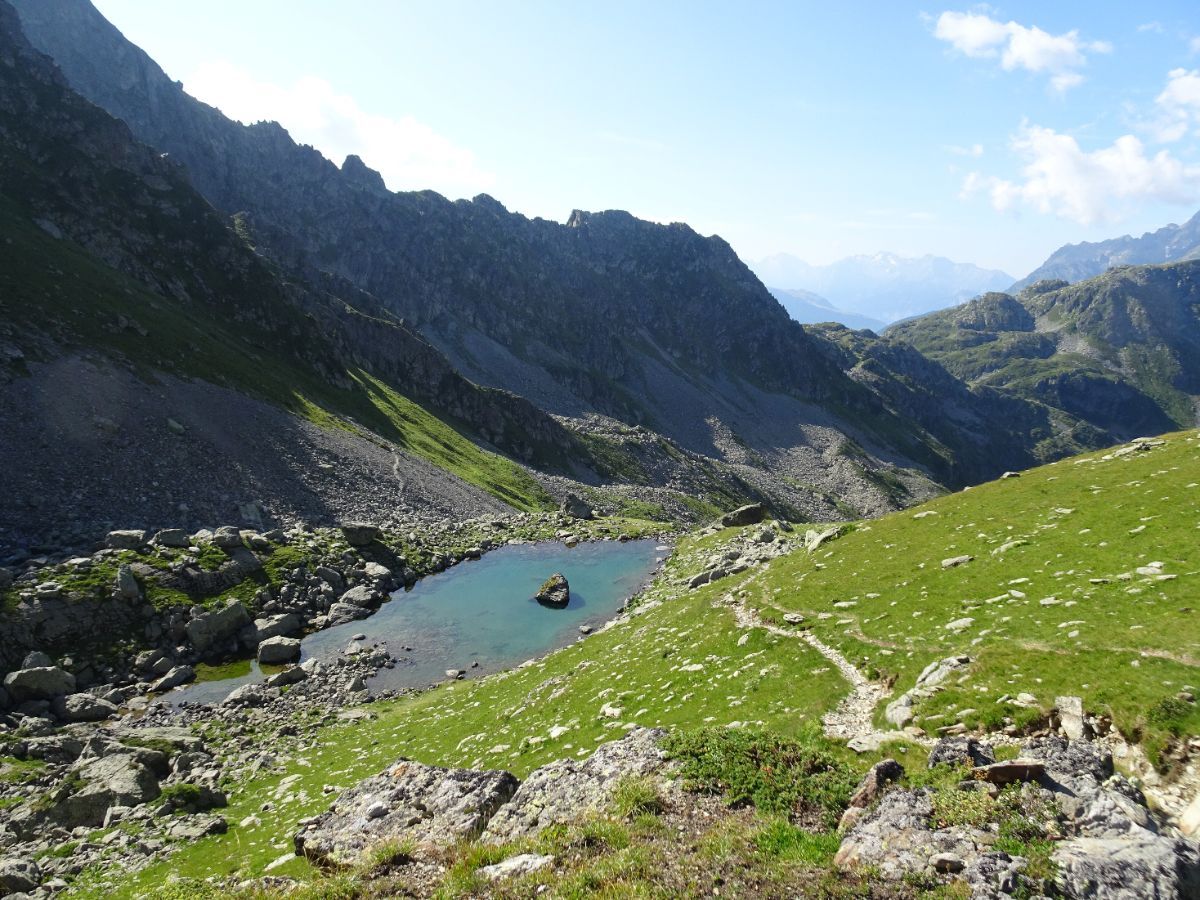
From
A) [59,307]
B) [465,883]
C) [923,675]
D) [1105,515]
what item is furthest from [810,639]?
[59,307]

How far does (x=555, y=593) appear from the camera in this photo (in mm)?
60969

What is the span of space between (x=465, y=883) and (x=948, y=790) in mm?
9847

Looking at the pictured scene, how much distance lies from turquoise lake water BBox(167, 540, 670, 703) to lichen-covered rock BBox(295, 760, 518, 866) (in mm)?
26404

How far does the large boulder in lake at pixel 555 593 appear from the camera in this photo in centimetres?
6014

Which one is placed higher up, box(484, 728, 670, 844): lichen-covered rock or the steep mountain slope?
the steep mountain slope

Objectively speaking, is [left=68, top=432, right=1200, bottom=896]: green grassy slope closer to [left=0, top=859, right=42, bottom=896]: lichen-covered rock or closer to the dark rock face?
[left=0, top=859, right=42, bottom=896]: lichen-covered rock

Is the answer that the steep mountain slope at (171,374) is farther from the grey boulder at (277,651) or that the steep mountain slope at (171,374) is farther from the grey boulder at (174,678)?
the grey boulder at (277,651)

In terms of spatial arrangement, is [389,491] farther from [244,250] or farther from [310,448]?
[244,250]

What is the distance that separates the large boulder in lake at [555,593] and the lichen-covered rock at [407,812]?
1610 inches

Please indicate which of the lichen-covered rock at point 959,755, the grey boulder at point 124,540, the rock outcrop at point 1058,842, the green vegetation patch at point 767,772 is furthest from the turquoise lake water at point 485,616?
the rock outcrop at point 1058,842

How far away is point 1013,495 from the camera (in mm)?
40438

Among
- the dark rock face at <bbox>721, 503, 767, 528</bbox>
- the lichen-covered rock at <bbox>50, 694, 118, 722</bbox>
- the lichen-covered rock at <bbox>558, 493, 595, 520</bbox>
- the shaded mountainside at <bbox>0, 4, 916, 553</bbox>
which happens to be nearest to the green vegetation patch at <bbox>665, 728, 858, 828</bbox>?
the lichen-covered rock at <bbox>50, 694, 118, 722</bbox>

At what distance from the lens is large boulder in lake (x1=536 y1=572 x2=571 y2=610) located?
197ft

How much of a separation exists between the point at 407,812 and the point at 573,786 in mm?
4977
